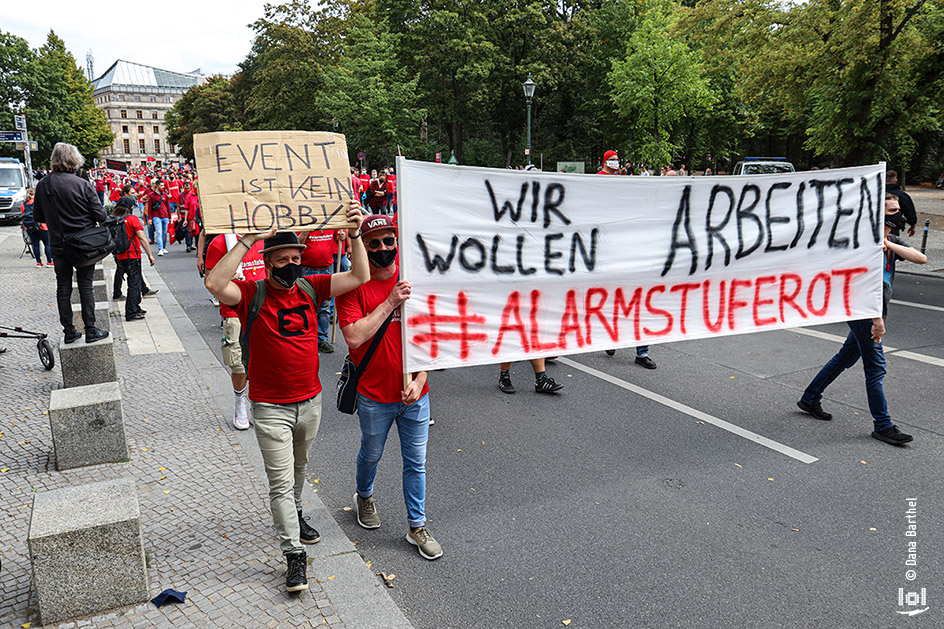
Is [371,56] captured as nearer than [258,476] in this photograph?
No

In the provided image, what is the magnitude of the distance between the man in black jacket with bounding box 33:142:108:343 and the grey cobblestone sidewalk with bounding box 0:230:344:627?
930mm

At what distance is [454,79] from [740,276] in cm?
3824

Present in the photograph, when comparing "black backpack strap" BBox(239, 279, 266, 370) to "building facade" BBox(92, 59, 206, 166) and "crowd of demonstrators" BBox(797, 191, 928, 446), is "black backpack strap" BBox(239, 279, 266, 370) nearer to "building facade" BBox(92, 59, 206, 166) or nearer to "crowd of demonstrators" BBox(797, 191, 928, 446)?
"crowd of demonstrators" BBox(797, 191, 928, 446)

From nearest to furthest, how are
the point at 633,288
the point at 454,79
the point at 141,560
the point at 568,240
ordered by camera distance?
the point at 141,560 → the point at 568,240 → the point at 633,288 → the point at 454,79

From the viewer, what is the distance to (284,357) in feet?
11.7

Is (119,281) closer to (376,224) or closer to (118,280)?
(118,280)

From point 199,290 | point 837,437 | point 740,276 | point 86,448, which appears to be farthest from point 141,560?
point 199,290

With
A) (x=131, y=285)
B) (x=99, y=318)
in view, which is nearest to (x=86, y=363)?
(x=99, y=318)

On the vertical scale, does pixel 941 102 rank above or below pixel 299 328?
above

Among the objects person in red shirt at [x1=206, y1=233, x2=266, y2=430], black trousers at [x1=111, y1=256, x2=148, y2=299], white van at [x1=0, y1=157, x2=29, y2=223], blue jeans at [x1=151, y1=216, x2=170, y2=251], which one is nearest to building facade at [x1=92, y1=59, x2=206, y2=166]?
white van at [x1=0, y1=157, x2=29, y2=223]

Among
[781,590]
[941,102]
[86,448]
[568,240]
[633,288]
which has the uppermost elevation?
[941,102]

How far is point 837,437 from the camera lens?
18.7 ft

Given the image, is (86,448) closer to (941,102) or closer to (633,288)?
(633,288)

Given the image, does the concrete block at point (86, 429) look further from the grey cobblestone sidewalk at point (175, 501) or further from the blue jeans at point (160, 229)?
the blue jeans at point (160, 229)
